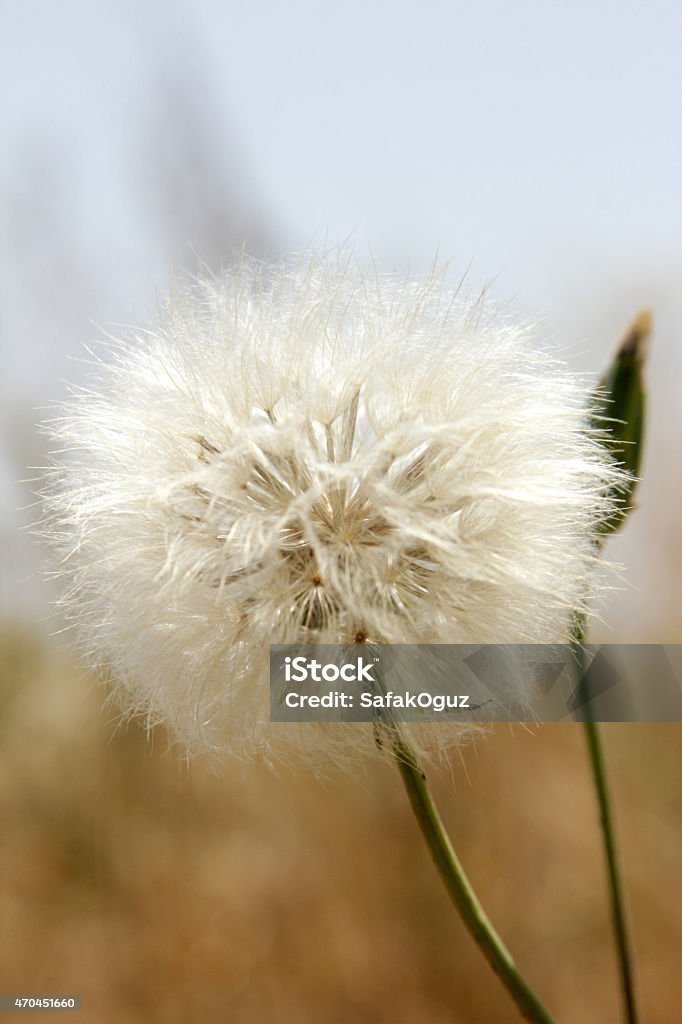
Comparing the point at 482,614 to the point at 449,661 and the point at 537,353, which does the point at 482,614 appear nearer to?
the point at 449,661

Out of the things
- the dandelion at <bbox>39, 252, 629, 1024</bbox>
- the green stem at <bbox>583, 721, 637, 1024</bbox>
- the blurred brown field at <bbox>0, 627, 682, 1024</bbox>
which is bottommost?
the blurred brown field at <bbox>0, 627, 682, 1024</bbox>

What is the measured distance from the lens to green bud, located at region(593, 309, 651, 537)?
0.95 metres

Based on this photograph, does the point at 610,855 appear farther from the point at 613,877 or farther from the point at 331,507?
the point at 331,507

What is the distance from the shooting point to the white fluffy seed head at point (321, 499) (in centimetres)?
77

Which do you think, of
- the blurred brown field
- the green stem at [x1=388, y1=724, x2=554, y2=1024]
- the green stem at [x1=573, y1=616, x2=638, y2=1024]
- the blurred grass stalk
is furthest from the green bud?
the blurred brown field

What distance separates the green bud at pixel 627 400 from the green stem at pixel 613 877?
0.82 feet

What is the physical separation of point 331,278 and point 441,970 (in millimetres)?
2676

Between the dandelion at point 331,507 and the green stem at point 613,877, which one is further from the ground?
the dandelion at point 331,507

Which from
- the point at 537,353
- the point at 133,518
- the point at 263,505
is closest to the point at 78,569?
the point at 133,518

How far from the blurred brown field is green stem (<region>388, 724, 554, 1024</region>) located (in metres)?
1.97

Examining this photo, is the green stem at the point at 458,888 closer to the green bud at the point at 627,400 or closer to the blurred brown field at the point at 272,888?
the green bud at the point at 627,400

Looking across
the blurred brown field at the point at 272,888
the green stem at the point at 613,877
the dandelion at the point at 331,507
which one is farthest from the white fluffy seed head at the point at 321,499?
the blurred brown field at the point at 272,888

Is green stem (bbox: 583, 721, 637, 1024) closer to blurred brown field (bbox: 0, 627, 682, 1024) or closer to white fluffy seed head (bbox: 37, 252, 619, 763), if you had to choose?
white fluffy seed head (bbox: 37, 252, 619, 763)

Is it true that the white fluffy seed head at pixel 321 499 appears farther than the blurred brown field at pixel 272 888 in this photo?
No
